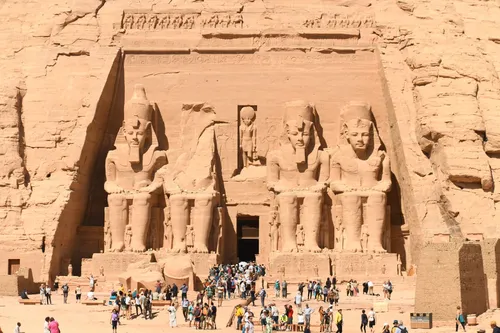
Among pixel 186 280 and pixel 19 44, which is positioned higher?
pixel 19 44

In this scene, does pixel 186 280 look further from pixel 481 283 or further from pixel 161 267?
pixel 481 283

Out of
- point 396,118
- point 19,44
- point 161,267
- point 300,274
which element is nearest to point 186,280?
point 161,267

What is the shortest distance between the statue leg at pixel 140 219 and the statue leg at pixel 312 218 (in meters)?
4.94

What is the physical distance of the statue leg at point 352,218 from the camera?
109 ft

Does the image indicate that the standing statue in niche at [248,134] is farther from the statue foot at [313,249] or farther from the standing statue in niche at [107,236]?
the standing statue in niche at [107,236]

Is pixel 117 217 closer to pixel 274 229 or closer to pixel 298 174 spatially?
pixel 274 229

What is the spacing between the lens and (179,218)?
1319 inches

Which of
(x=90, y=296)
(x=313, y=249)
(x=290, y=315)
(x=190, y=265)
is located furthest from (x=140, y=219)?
(x=290, y=315)

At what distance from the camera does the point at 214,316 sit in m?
24.8

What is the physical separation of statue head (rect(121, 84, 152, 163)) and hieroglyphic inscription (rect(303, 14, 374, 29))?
6.18 meters

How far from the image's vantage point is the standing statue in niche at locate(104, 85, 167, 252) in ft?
110

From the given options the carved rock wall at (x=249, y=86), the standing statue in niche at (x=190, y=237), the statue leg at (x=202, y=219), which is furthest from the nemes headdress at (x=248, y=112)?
the standing statue in niche at (x=190, y=237)

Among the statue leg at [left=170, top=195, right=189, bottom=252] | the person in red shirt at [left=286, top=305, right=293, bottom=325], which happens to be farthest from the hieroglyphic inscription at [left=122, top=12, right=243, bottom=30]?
the person in red shirt at [left=286, top=305, right=293, bottom=325]

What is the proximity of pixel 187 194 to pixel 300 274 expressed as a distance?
4.41m
